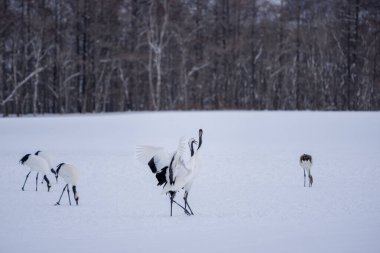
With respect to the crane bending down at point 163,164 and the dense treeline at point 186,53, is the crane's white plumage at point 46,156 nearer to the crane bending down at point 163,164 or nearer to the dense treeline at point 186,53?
the crane bending down at point 163,164

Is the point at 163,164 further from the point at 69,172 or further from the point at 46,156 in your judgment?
the point at 46,156

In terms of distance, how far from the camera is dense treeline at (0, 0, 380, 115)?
1320 inches

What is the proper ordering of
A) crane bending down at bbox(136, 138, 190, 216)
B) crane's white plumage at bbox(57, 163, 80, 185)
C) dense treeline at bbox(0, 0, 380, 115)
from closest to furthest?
crane bending down at bbox(136, 138, 190, 216), crane's white plumage at bbox(57, 163, 80, 185), dense treeline at bbox(0, 0, 380, 115)

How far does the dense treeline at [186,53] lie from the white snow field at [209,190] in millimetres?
8757

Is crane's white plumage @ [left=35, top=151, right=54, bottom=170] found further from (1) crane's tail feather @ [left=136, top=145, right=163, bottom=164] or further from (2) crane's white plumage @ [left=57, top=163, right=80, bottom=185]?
(1) crane's tail feather @ [left=136, top=145, right=163, bottom=164]

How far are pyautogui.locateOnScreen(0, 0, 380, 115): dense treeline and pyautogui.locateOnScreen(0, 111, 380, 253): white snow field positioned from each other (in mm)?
8757

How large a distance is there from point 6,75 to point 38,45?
465cm

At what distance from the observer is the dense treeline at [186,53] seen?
33531 millimetres

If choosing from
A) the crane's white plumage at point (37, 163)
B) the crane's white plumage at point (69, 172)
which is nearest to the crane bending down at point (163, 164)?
the crane's white plumage at point (69, 172)

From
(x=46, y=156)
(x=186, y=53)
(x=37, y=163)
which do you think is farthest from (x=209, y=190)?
(x=186, y=53)

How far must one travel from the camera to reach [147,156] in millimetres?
10094

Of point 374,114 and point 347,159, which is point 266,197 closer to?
point 347,159

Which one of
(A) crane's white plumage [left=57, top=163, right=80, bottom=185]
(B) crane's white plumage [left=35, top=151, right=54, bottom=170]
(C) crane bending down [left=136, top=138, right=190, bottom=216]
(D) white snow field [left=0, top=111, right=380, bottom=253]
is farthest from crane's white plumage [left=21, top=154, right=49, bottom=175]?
(C) crane bending down [left=136, top=138, right=190, bottom=216]

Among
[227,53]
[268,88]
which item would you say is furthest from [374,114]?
[268,88]
